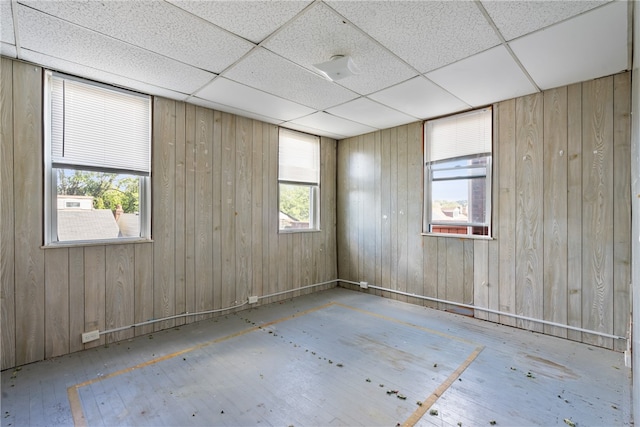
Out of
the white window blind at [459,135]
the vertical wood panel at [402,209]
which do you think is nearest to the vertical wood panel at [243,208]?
the vertical wood panel at [402,209]

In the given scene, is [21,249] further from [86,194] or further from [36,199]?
[86,194]

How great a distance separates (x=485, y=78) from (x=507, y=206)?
1519 mm

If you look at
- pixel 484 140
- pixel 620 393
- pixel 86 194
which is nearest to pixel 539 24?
pixel 484 140

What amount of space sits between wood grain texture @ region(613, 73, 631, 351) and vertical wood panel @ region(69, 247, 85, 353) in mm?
5178

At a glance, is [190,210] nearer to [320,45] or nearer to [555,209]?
[320,45]

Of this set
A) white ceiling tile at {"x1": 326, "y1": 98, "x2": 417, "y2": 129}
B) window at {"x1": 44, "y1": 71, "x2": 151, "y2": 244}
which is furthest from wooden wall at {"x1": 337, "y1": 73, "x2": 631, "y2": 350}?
window at {"x1": 44, "y1": 71, "x2": 151, "y2": 244}

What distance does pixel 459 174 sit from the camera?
3.96m

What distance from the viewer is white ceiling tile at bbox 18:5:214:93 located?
6.83ft

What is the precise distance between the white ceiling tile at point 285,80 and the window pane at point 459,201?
183cm

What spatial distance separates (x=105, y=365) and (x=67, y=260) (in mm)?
1052

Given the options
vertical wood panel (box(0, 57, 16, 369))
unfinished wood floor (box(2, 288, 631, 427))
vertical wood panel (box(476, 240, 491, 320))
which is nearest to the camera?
unfinished wood floor (box(2, 288, 631, 427))

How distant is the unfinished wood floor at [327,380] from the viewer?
1.99m

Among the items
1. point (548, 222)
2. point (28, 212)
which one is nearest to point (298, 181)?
point (28, 212)

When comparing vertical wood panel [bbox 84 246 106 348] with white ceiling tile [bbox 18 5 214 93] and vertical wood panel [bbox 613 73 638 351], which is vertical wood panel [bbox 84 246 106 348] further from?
vertical wood panel [bbox 613 73 638 351]
